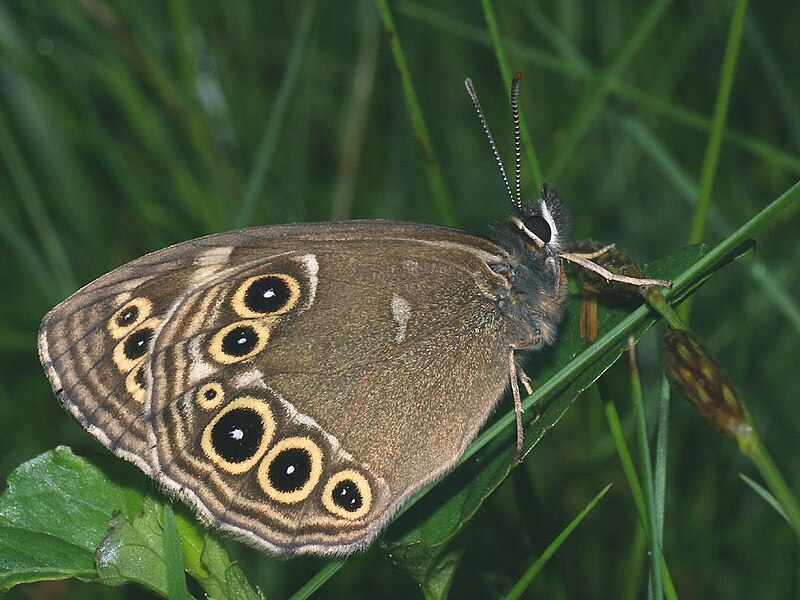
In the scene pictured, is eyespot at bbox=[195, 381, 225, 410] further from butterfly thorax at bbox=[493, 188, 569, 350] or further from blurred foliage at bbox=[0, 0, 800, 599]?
blurred foliage at bbox=[0, 0, 800, 599]

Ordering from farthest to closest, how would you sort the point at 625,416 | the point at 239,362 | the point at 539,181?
the point at 625,416 → the point at 539,181 → the point at 239,362

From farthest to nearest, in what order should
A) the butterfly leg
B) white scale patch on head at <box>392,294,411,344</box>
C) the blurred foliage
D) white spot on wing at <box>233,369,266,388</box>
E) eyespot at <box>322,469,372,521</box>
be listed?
the blurred foliage
white scale patch on head at <box>392,294,411,344</box>
white spot on wing at <box>233,369,266,388</box>
eyespot at <box>322,469,372,521</box>
the butterfly leg

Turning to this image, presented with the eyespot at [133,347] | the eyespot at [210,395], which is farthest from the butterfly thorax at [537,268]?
the eyespot at [133,347]

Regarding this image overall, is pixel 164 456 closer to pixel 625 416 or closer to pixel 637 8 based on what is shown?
pixel 625 416

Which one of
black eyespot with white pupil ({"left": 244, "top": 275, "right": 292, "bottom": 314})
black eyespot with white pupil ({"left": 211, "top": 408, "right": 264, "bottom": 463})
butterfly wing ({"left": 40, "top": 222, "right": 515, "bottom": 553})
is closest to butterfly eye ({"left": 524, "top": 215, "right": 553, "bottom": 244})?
butterfly wing ({"left": 40, "top": 222, "right": 515, "bottom": 553})

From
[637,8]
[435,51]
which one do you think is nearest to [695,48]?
[637,8]

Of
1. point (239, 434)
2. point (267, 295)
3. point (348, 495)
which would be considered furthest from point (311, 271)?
point (348, 495)

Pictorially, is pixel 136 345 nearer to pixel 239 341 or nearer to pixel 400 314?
pixel 239 341

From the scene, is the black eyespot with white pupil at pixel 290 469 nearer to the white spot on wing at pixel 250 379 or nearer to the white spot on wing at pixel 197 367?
the white spot on wing at pixel 250 379
